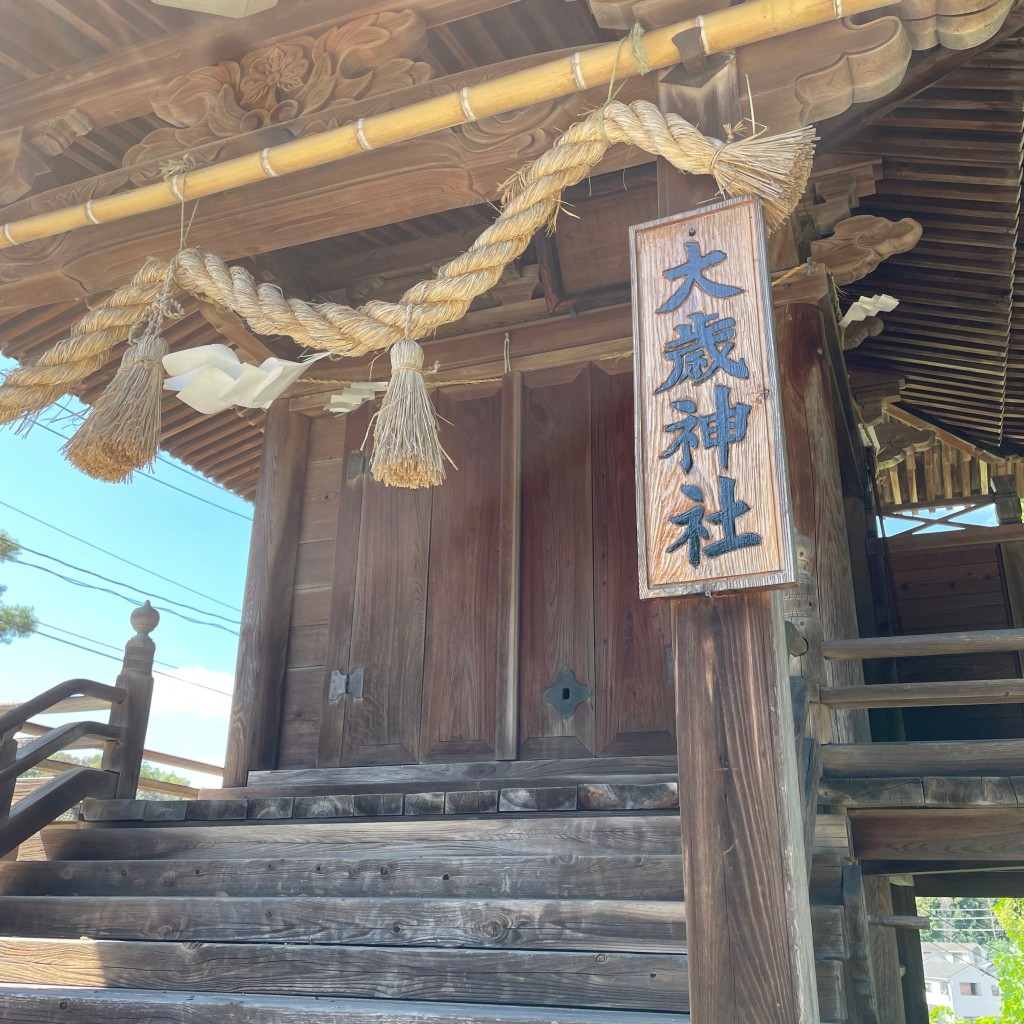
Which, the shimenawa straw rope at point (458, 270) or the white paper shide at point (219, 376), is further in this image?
the white paper shide at point (219, 376)

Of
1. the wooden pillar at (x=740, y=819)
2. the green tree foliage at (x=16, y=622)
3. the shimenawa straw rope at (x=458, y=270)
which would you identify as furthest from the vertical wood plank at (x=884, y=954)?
the green tree foliage at (x=16, y=622)

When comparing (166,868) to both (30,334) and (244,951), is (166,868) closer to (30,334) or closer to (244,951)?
(244,951)

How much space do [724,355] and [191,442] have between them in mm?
4994

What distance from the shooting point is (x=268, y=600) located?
5.20 m

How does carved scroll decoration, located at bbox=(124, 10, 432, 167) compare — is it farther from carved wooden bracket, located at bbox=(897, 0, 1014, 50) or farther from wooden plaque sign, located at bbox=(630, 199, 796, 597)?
carved wooden bracket, located at bbox=(897, 0, 1014, 50)

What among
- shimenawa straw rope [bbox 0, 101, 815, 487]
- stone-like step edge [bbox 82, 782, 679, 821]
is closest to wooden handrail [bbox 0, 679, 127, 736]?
stone-like step edge [bbox 82, 782, 679, 821]

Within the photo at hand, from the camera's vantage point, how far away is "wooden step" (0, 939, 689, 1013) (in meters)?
2.57

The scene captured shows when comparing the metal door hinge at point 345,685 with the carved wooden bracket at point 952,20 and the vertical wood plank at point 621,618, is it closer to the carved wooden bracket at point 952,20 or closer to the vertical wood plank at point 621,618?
the vertical wood plank at point 621,618

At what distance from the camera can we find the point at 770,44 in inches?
113

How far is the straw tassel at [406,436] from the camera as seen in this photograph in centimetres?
293

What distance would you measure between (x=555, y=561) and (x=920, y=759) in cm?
191

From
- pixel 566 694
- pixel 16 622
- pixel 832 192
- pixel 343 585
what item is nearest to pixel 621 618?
pixel 566 694

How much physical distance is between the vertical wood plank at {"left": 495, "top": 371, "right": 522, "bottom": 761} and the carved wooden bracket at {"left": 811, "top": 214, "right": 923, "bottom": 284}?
1.68 metres

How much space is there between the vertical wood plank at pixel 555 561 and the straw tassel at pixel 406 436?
1.90 metres
